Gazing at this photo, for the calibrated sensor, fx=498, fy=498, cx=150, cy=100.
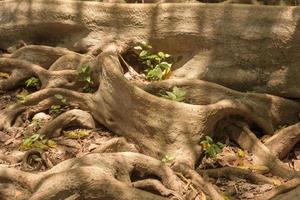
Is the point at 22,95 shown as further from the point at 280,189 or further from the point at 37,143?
the point at 280,189

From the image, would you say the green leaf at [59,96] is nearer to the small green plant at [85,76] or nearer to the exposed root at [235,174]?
the small green plant at [85,76]

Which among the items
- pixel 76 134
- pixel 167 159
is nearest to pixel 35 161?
pixel 76 134

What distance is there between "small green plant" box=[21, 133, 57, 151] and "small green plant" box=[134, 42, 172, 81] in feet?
4.24

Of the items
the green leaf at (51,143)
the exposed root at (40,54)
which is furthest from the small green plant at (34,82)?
the green leaf at (51,143)

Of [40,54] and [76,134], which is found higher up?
[40,54]

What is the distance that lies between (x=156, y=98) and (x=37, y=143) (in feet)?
3.74

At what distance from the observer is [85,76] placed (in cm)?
511

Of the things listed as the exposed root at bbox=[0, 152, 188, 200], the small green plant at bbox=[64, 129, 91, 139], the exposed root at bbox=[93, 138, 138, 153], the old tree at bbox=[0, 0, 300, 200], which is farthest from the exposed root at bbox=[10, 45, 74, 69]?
the exposed root at bbox=[0, 152, 188, 200]

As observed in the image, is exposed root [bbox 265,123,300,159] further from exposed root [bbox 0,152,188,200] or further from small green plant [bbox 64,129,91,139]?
small green plant [bbox 64,129,91,139]

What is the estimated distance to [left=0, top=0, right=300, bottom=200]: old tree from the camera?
12.4ft

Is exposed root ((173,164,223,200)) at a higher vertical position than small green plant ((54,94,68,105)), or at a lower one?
lower

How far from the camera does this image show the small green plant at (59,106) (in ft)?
16.1

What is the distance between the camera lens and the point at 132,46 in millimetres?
5355

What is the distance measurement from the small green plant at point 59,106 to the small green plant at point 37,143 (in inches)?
18.2
